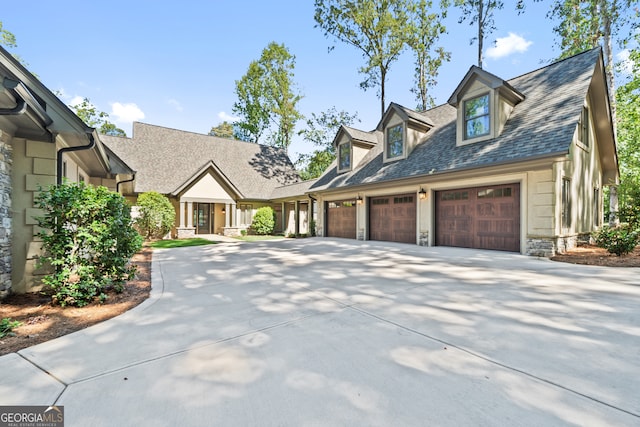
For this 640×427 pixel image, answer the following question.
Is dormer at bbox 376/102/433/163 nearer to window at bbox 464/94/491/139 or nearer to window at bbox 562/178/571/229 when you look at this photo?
window at bbox 464/94/491/139

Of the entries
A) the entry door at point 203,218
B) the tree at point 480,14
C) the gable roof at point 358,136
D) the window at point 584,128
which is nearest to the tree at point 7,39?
the entry door at point 203,218

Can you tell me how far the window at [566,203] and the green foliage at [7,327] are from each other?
12424 mm

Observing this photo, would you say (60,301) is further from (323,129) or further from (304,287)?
(323,129)

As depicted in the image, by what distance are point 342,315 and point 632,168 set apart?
22.3m

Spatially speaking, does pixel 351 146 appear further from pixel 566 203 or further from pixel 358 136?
pixel 566 203

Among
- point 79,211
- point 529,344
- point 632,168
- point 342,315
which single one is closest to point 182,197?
point 79,211

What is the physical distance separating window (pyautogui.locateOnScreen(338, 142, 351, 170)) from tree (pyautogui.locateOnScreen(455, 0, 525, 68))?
36.6 ft

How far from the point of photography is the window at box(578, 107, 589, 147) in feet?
31.9

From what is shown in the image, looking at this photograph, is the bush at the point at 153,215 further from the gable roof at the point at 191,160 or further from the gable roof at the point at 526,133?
the gable roof at the point at 526,133

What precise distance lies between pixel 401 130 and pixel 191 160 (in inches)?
Result: 590

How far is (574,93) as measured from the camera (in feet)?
28.8

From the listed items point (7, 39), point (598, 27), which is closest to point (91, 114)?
point (7, 39)

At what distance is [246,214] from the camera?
66.0ft

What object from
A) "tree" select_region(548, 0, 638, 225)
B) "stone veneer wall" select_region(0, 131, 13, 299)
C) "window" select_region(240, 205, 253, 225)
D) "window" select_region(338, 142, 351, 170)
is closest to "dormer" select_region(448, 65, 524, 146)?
"window" select_region(338, 142, 351, 170)
